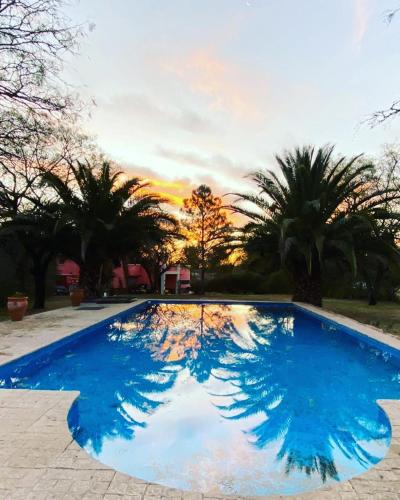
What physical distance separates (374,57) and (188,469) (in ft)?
36.8

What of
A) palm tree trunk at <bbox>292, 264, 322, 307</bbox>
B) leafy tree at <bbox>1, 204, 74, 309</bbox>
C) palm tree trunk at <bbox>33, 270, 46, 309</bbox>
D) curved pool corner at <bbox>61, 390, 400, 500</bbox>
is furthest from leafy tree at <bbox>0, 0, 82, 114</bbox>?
palm tree trunk at <bbox>292, 264, 322, 307</bbox>

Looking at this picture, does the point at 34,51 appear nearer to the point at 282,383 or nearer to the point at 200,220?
the point at 282,383

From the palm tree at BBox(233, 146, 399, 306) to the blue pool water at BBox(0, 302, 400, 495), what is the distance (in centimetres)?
469

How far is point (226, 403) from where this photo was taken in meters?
4.79

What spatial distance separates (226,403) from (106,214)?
38.1 feet

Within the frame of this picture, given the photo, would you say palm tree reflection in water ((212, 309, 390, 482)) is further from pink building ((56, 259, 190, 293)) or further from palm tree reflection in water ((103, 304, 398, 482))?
pink building ((56, 259, 190, 293))

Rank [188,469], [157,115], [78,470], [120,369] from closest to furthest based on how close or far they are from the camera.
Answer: [78,470]
[188,469]
[120,369]
[157,115]

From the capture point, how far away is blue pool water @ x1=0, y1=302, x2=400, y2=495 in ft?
10.4

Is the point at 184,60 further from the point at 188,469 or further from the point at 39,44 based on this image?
the point at 188,469

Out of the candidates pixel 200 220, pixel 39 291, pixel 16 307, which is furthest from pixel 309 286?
pixel 200 220

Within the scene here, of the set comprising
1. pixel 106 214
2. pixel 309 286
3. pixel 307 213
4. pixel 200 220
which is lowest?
pixel 309 286

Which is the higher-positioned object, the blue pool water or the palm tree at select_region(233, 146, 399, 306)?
the palm tree at select_region(233, 146, 399, 306)

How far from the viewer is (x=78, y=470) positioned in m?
2.57

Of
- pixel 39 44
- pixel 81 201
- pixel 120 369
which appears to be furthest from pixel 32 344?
pixel 81 201
